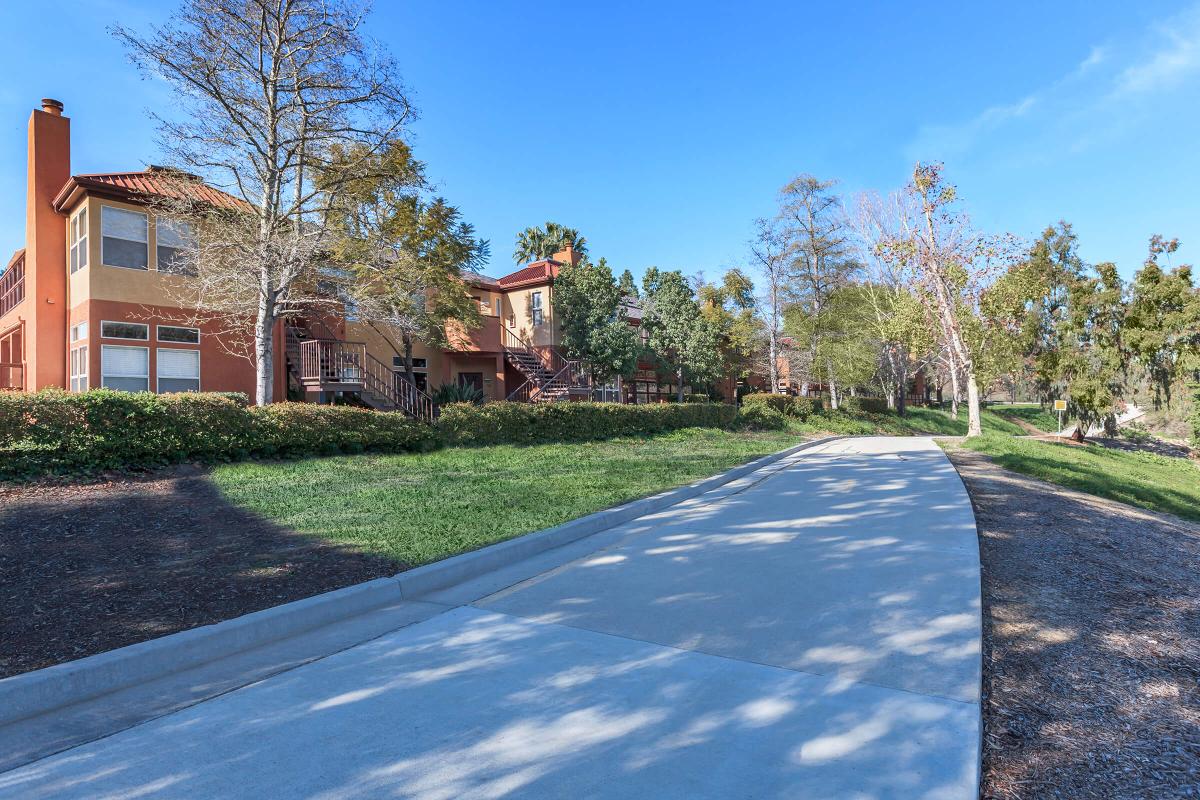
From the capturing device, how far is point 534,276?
87.2 ft

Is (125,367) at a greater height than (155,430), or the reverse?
(125,367)

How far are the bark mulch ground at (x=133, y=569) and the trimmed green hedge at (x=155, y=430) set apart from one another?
0.90 metres

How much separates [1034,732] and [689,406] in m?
18.7

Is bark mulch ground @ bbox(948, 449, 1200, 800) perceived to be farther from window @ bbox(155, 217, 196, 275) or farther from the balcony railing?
the balcony railing

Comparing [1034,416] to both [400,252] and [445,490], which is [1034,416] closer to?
[400,252]

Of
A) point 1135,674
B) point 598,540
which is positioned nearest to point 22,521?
point 598,540

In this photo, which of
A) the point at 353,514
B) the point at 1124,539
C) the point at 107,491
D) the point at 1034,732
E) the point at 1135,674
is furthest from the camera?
the point at 107,491

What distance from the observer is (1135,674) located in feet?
11.4

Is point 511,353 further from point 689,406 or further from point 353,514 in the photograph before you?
point 353,514

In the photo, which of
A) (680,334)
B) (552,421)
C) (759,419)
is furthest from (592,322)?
(552,421)

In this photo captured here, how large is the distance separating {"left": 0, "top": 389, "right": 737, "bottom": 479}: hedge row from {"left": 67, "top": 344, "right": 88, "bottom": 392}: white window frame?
6.74 m

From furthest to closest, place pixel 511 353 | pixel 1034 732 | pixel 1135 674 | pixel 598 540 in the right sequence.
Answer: pixel 511 353 < pixel 598 540 < pixel 1135 674 < pixel 1034 732

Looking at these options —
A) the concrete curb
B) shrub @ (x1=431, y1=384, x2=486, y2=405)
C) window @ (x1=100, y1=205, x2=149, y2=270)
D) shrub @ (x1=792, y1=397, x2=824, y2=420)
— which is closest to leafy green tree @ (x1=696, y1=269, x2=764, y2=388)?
shrub @ (x1=792, y1=397, x2=824, y2=420)

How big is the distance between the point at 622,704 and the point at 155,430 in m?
9.47
